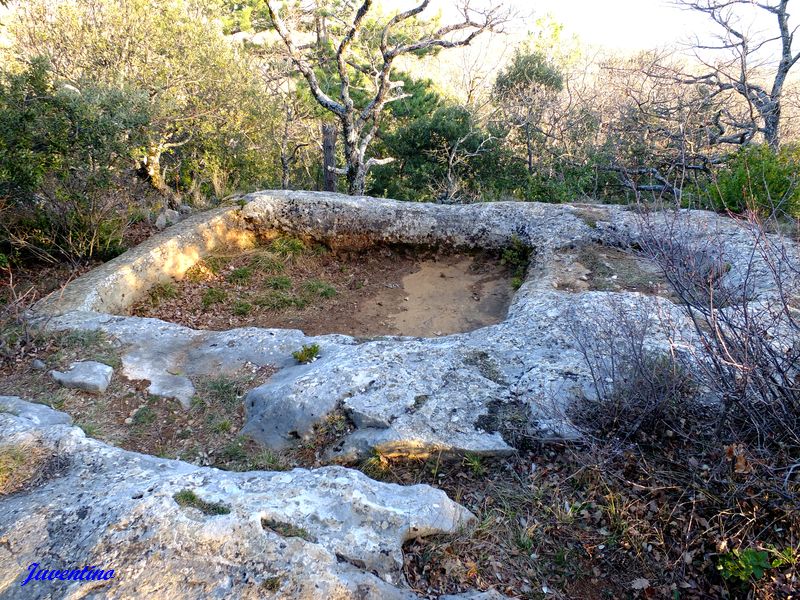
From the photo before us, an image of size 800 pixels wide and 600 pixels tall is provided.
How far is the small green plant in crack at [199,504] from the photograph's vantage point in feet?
9.69

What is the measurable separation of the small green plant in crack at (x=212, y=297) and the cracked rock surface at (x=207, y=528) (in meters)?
4.28

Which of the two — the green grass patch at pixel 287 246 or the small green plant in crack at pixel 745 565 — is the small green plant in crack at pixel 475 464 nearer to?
the small green plant in crack at pixel 745 565

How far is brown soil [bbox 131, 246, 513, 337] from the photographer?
24.4ft

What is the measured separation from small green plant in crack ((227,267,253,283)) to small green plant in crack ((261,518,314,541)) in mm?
5999

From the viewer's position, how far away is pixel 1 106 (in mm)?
6484

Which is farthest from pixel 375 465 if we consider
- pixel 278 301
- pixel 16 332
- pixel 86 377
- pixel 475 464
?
pixel 278 301

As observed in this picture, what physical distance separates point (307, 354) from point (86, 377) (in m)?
2.10

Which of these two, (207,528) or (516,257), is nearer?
(207,528)

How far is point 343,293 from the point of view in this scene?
333 inches

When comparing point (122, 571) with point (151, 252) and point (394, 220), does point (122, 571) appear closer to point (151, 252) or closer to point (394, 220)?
point (151, 252)

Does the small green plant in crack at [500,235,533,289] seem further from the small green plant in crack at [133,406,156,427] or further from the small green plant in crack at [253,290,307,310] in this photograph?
the small green plant in crack at [133,406,156,427]

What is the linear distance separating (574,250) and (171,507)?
6652mm

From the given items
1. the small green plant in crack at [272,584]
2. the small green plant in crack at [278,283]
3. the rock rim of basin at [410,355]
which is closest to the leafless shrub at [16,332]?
the rock rim of basin at [410,355]

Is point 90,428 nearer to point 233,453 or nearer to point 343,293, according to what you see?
point 233,453
